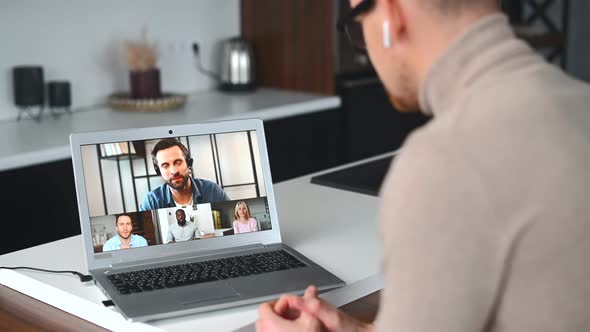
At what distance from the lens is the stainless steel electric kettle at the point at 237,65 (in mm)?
3867

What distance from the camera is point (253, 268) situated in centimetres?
149

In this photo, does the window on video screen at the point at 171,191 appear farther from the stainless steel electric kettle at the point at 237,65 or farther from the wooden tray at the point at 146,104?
the stainless steel electric kettle at the point at 237,65

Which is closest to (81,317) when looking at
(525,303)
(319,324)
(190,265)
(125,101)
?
(190,265)

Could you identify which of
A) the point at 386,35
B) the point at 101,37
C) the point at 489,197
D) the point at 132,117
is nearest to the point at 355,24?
the point at 386,35

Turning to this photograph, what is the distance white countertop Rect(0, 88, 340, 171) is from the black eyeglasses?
1690 millimetres

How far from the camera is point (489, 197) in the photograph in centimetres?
79

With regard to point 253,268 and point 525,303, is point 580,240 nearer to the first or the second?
point 525,303

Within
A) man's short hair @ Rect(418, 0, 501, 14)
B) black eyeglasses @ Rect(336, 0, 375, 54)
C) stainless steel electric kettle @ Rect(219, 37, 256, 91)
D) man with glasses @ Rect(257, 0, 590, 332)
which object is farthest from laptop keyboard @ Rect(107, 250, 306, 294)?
stainless steel electric kettle @ Rect(219, 37, 256, 91)

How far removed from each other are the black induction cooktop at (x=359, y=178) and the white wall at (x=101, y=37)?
5.20ft

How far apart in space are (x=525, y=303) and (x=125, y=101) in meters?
2.74

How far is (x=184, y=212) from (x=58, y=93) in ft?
6.09

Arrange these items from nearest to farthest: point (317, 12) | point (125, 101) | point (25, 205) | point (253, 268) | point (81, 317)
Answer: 1. point (81, 317)
2. point (253, 268)
3. point (25, 205)
4. point (125, 101)
5. point (317, 12)

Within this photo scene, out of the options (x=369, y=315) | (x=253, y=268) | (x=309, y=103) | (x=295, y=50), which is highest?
(x=295, y=50)

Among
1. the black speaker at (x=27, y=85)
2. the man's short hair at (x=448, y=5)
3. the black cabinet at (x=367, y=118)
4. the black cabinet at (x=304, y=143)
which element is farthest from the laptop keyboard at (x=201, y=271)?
the black cabinet at (x=367, y=118)
